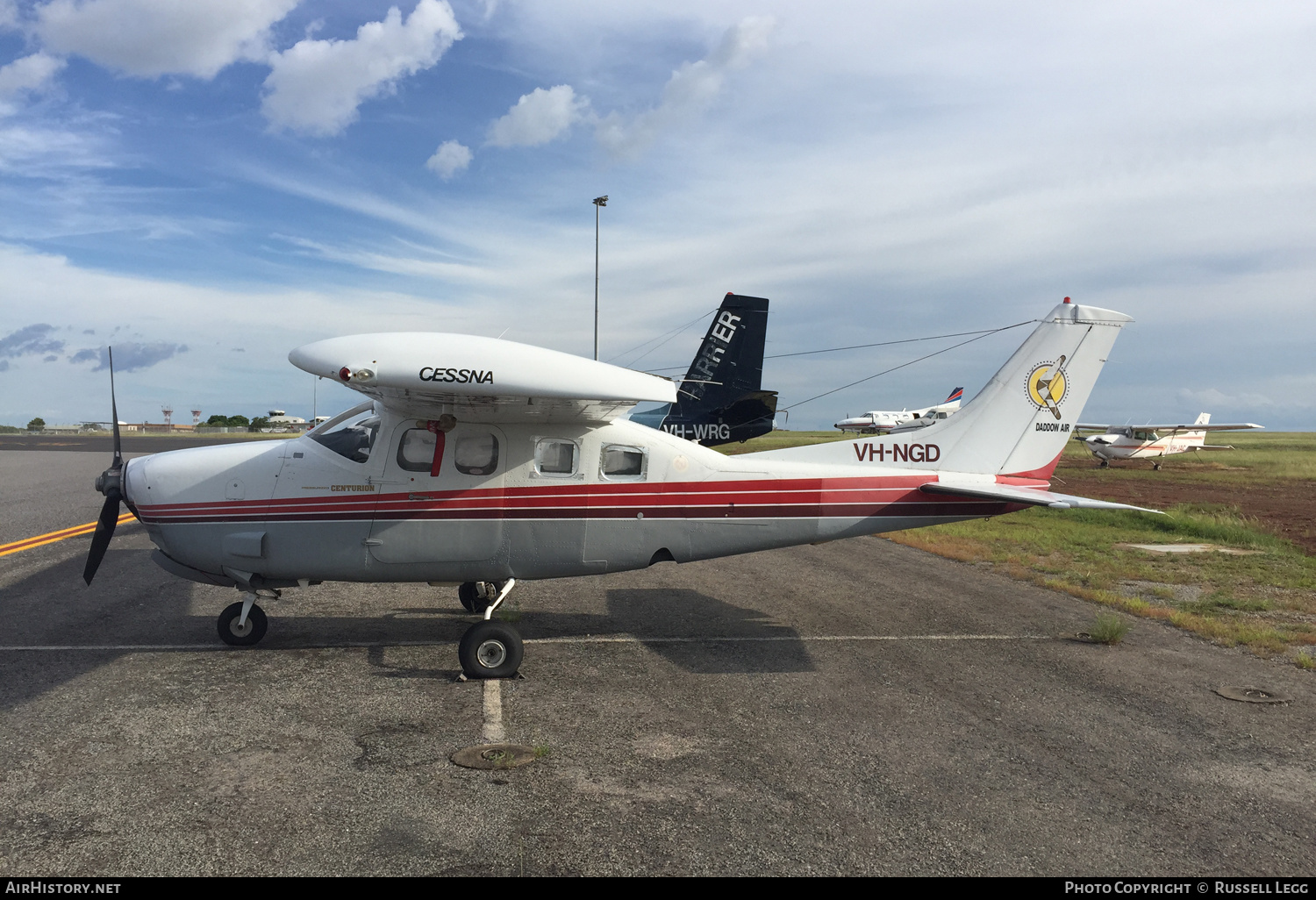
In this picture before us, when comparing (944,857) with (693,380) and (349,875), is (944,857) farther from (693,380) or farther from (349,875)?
(693,380)

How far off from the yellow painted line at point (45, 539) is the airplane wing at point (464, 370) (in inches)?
405

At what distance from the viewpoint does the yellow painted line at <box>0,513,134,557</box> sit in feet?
41.9

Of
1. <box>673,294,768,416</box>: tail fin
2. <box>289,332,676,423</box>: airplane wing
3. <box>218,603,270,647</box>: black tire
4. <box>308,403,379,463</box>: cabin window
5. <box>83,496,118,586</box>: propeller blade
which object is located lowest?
<box>218,603,270,647</box>: black tire

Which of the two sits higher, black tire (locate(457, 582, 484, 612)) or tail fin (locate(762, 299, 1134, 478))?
tail fin (locate(762, 299, 1134, 478))

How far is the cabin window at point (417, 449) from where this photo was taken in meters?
7.29

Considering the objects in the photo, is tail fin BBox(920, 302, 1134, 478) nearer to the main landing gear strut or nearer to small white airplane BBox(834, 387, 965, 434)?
the main landing gear strut

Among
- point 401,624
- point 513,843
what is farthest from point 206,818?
point 401,624

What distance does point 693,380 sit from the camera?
2086 cm

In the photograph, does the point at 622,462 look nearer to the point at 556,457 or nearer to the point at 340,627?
the point at 556,457

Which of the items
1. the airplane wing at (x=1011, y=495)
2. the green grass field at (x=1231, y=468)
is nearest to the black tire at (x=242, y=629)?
the airplane wing at (x=1011, y=495)

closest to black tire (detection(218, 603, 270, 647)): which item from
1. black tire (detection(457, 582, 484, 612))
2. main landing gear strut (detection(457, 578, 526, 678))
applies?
black tire (detection(457, 582, 484, 612))

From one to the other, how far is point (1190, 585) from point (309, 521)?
11819 millimetres

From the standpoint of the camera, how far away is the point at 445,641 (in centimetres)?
809

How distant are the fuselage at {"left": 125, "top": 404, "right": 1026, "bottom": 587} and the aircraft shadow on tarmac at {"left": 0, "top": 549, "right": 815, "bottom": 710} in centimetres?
95
